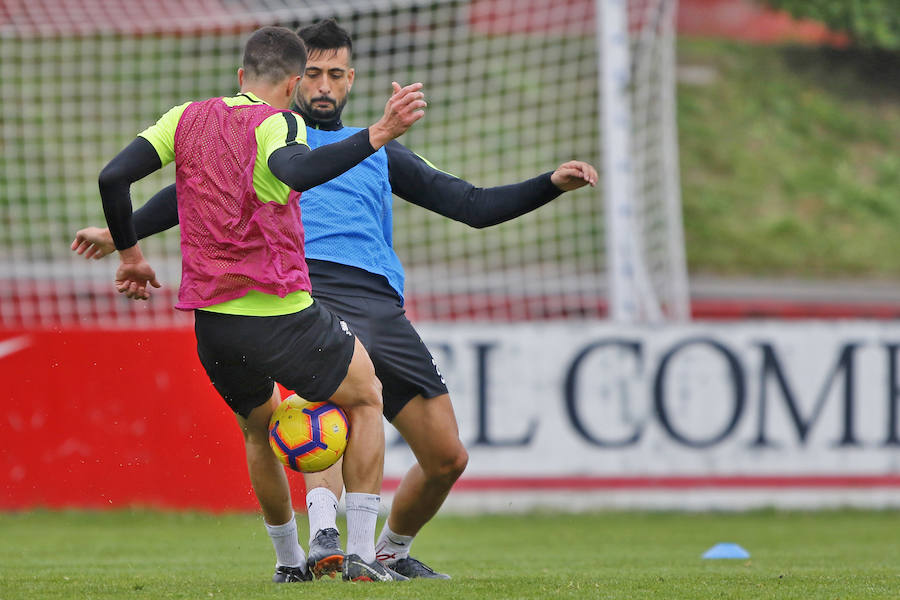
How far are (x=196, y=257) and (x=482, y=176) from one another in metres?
10.8

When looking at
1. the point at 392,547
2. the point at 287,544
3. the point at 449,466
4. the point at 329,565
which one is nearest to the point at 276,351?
the point at 329,565

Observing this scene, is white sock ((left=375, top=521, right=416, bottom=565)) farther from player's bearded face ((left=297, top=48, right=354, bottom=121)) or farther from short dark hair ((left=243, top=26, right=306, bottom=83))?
short dark hair ((left=243, top=26, right=306, bottom=83))

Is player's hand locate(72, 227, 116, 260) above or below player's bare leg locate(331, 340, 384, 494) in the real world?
above

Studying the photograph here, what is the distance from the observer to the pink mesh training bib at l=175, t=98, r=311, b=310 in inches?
175

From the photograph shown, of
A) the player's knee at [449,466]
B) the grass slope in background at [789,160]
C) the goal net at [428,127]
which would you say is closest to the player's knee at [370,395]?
the player's knee at [449,466]

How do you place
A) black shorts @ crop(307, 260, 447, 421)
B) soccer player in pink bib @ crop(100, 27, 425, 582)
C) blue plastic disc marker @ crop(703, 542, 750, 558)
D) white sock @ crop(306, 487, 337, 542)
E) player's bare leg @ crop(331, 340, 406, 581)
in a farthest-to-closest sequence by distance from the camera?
blue plastic disc marker @ crop(703, 542, 750, 558), black shorts @ crop(307, 260, 447, 421), white sock @ crop(306, 487, 337, 542), player's bare leg @ crop(331, 340, 406, 581), soccer player in pink bib @ crop(100, 27, 425, 582)

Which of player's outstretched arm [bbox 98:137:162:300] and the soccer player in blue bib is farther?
the soccer player in blue bib

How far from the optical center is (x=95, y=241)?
4.95 m

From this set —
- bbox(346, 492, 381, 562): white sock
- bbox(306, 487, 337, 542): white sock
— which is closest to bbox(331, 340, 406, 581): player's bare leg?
bbox(346, 492, 381, 562): white sock

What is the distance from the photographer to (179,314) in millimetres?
11328

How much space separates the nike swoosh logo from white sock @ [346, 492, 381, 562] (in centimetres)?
572

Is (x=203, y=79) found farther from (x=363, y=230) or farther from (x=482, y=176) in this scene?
(x=363, y=230)

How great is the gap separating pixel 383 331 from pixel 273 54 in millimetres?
1233

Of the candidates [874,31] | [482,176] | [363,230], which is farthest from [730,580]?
[874,31]
